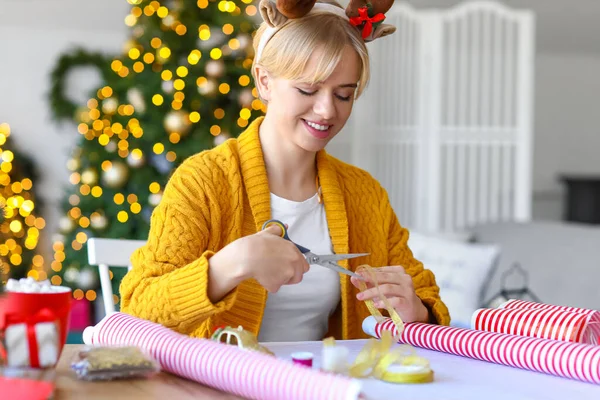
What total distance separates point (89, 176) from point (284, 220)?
293 centimetres

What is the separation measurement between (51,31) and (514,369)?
4.75 m

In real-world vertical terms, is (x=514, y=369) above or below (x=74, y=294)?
above

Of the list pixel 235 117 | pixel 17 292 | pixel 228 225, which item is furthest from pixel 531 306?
pixel 235 117

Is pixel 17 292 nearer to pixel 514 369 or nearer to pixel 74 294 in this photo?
pixel 514 369

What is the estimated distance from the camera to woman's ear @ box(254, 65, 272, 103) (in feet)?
5.29

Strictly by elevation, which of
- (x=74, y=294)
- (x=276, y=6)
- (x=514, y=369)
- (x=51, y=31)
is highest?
(x=51, y=31)

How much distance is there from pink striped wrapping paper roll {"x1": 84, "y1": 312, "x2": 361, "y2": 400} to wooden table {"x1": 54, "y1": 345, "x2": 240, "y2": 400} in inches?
0.5

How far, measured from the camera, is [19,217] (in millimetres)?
5086

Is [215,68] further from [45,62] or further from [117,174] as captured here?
[45,62]

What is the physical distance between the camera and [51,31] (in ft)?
17.6

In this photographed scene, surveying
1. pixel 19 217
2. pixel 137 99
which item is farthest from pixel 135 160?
pixel 19 217

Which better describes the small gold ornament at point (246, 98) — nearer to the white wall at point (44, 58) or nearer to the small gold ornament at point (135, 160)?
the small gold ornament at point (135, 160)

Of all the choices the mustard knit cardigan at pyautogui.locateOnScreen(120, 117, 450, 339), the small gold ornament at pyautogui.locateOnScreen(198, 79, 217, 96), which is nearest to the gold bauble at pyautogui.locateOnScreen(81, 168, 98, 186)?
the small gold ornament at pyautogui.locateOnScreen(198, 79, 217, 96)

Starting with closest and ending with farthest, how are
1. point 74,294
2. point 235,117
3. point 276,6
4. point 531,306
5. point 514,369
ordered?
1. point 514,369
2. point 531,306
3. point 276,6
4. point 235,117
5. point 74,294
